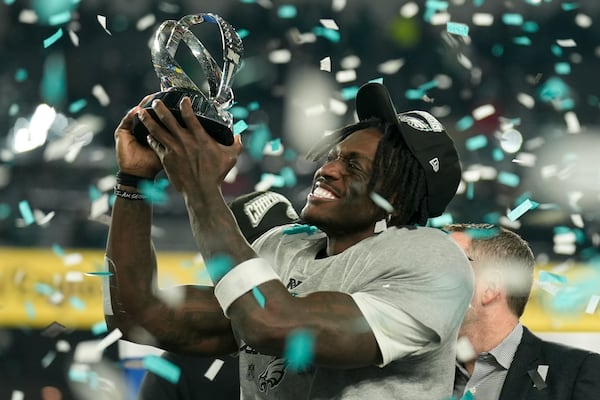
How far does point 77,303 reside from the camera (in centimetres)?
508

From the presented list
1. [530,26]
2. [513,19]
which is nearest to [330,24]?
[513,19]

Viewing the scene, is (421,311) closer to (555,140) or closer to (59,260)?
(59,260)

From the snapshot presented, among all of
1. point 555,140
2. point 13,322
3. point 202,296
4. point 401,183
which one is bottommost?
point 555,140

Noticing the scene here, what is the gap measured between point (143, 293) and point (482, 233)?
1370 mm

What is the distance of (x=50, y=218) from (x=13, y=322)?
2.18ft

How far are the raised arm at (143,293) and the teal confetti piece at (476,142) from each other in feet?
14.4

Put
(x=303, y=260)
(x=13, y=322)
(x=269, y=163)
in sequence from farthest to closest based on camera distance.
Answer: (x=269, y=163) < (x=13, y=322) < (x=303, y=260)

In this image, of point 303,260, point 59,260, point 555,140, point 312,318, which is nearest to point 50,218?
point 59,260

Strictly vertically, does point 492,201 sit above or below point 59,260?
below

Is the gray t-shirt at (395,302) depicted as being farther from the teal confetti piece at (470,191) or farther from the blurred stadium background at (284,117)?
the teal confetti piece at (470,191)

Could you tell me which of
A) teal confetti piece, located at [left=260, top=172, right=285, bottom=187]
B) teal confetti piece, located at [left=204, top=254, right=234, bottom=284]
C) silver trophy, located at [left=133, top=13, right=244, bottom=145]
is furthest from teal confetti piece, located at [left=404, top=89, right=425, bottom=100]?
teal confetti piece, located at [left=204, top=254, right=234, bottom=284]

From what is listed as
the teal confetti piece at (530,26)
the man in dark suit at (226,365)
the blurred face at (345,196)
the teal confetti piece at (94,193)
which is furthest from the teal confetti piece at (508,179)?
the blurred face at (345,196)

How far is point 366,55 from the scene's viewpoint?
22.3 feet

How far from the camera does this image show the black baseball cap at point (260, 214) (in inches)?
93.0
